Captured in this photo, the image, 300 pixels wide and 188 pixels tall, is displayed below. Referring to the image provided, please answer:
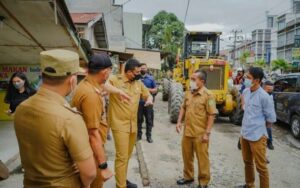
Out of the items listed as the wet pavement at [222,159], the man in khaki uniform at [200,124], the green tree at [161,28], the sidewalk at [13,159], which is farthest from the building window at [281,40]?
the man in khaki uniform at [200,124]

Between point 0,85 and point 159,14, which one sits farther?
point 159,14

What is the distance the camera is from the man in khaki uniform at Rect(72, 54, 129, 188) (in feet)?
10.3

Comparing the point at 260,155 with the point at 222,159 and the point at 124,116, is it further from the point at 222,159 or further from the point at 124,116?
the point at 222,159

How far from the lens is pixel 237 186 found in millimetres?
5836

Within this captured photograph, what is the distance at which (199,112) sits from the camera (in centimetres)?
552

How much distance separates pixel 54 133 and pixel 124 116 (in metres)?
2.74

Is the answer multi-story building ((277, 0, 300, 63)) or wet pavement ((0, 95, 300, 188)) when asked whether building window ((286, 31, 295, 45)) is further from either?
wet pavement ((0, 95, 300, 188))

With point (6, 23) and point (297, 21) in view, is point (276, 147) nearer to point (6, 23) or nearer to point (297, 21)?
point (6, 23)

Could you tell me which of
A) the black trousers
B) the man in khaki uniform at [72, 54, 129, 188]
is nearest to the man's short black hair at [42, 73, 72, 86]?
the man in khaki uniform at [72, 54, 129, 188]

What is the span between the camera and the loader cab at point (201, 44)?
13516mm

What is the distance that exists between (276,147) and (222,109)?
327cm

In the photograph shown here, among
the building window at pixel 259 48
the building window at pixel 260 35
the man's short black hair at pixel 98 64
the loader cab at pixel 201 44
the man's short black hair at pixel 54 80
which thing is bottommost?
the man's short black hair at pixel 54 80

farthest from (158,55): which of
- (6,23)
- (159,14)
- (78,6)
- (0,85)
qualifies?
(159,14)

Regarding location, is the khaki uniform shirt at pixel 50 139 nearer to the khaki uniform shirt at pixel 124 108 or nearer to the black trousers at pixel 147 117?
the khaki uniform shirt at pixel 124 108
